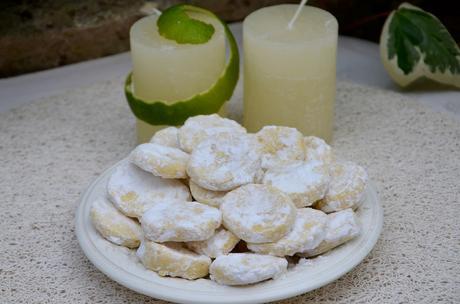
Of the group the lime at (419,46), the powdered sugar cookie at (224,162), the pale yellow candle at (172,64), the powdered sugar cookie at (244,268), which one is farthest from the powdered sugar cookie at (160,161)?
the lime at (419,46)

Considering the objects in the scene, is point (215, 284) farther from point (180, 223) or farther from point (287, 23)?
point (287, 23)

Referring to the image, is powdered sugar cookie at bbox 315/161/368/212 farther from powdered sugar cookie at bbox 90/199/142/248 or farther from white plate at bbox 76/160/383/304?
powdered sugar cookie at bbox 90/199/142/248

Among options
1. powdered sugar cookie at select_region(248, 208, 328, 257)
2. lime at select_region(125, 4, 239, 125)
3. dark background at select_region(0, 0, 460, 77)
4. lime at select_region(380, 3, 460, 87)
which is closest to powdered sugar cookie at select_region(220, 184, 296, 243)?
powdered sugar cookie at select_region(248, 208, 328, 257)

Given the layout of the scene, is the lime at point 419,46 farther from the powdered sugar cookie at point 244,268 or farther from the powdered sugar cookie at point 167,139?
the powdered sugar cookie at point 244,268

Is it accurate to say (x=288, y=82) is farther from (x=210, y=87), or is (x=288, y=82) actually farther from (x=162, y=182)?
(x=162, y=182)

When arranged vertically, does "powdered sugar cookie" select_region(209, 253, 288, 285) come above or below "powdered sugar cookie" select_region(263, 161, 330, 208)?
below

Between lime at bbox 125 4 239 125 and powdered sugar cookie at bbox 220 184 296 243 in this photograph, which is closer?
powdered sugar cookie at bbox 220 184 296 243

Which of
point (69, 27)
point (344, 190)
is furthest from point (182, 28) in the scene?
point (69, 27)
